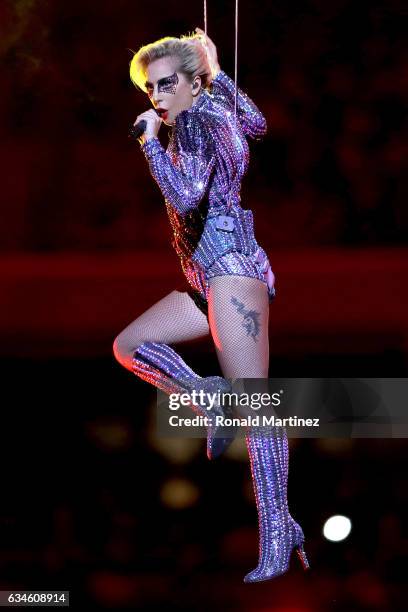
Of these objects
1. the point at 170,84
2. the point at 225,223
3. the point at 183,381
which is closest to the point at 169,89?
the point at 170,84

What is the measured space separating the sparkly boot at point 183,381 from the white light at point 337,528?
72 cm

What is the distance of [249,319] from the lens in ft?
9.26

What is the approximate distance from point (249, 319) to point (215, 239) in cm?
26

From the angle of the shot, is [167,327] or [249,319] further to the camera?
[167,327]

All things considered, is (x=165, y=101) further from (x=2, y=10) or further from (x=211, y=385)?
(x=2, y=10)

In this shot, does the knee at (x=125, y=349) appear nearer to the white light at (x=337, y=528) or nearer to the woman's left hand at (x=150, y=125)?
the woman's left hand at (x=150, y=125)

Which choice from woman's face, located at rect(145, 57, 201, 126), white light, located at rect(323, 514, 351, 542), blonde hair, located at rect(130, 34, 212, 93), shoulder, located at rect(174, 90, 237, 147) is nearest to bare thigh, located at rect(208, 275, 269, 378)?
shoulder, located at rect(174, 90, 237, 147)

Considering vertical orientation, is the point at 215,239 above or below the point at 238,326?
above

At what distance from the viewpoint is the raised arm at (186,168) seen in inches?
108

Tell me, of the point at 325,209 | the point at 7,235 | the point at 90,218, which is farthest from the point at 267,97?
the point at 7,235

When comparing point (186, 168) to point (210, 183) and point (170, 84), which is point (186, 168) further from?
point (170, 84)

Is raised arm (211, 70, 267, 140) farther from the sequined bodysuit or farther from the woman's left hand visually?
the woman's left hand

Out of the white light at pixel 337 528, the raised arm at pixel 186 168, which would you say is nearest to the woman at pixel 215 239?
the raised arm at pixel 186 168

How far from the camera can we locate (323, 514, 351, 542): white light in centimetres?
332
